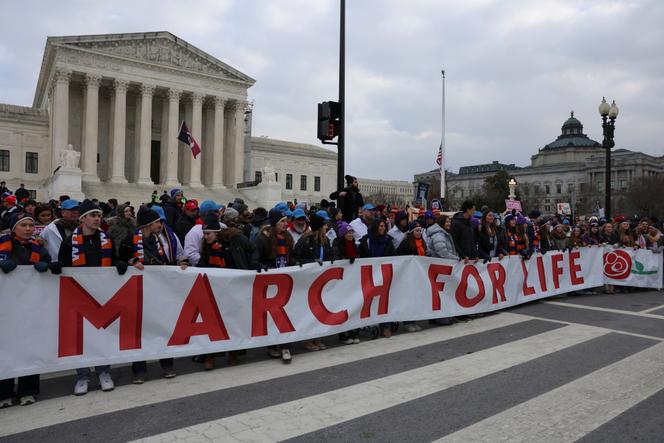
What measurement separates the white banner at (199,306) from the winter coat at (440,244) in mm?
210

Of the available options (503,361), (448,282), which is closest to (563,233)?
(448,282)

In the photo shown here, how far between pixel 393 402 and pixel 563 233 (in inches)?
341

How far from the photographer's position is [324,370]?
5.86m

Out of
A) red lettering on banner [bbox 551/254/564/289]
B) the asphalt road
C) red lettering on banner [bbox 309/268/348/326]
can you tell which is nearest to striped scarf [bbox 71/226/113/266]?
the asphalt road

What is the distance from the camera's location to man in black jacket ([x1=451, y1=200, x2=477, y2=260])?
9008mm

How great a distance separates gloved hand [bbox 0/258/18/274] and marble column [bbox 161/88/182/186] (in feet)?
147

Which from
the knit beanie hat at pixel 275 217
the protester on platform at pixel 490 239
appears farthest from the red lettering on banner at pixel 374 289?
the protester on platform at pixel 490 239

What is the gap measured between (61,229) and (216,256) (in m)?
1.94

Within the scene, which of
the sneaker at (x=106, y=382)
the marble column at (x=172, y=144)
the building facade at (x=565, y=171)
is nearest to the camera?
the sneaker at (x=106, y=382)

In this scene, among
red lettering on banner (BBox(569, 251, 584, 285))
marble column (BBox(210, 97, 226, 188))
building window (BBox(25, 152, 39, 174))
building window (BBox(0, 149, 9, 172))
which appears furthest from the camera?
marble column (BBox(210, 97, 226, 188))

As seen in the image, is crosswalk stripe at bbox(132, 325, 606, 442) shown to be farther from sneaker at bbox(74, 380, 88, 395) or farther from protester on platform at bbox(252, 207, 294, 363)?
protester on platform at bbox(252, 207, 294, 363)

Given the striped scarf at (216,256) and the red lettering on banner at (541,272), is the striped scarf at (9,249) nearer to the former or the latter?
the striped scarf at (216,256)

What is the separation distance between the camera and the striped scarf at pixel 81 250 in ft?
17.7

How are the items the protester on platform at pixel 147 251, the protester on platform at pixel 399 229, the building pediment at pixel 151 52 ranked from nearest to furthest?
1. the protester on platform at pixel 147 251
2. the protester on platform at pixel 399 229
3. the building pediment at pixel 151 52
